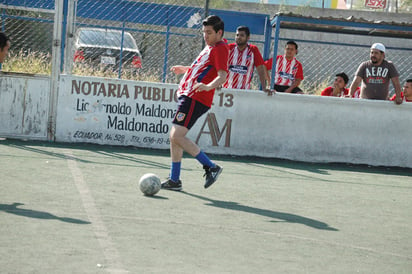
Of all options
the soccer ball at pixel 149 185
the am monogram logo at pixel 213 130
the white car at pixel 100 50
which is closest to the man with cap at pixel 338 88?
the am monogram logo at pixel 213 130

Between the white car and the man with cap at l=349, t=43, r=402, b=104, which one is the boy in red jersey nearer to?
the man with cap at l=349, t=43, r=402, b=104

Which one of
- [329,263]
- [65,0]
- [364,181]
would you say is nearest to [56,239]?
[329,263]

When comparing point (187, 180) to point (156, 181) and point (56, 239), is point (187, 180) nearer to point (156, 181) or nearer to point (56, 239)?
point (156, 181)

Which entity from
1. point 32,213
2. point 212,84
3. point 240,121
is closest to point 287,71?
point 240,121

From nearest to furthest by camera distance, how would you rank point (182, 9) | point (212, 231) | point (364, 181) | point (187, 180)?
point (212, 231) < point (187, 180) < point (364, 181) < point (182, 9)

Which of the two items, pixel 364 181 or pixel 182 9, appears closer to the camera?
pixel 364 181

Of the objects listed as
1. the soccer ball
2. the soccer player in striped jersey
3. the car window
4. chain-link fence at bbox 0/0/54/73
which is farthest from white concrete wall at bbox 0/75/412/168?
the soccer ball

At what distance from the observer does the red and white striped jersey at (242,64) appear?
36.1 ft

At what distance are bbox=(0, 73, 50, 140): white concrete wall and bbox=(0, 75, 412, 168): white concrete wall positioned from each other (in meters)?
0.02

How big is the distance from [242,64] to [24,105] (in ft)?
12.0

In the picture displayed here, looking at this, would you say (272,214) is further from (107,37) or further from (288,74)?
(107,37)

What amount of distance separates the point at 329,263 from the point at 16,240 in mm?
2297

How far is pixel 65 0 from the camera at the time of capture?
11.1 metres

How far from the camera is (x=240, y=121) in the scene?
11.4 metres
